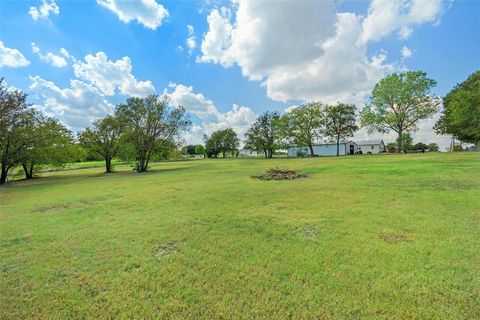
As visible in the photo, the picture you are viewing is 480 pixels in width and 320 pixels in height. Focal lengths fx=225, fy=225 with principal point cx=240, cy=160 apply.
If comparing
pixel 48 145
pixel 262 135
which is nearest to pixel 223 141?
pixel 262 135

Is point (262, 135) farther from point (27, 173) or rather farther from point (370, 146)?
point (27, 173)

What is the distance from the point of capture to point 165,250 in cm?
430

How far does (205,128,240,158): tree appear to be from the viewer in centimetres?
8325

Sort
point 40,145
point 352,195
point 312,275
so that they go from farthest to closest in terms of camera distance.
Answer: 1. point 40,145
2. point 352,195
3. point 312,275

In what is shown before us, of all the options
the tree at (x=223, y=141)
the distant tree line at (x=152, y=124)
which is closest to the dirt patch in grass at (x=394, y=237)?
the distant tree line at (x=152, y=124)

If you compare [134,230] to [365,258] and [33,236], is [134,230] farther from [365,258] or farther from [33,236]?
[365,258]

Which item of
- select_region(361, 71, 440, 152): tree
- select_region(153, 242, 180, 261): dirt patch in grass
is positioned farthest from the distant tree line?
select_region(153, 242, 180, 261): dirt patch in grass

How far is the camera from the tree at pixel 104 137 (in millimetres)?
29031

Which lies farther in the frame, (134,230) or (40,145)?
(40,145)

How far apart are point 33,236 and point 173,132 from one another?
24.3 meters

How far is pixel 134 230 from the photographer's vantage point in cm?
537

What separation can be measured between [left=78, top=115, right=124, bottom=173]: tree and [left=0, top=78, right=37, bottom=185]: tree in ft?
28.8

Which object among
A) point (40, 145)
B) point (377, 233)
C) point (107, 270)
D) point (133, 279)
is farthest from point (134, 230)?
point (40, 145)

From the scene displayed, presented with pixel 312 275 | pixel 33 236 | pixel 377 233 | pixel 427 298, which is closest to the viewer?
pixel 427 298
